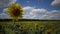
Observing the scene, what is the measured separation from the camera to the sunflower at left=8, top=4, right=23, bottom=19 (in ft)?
5.74

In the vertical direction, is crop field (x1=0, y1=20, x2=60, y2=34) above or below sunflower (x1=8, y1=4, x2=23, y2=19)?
below

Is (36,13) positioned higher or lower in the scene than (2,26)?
higher

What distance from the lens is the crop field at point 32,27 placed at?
68.6 inches

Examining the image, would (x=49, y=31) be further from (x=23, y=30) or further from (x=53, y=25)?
(x=23, y=30)

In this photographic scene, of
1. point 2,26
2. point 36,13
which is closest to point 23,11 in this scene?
point 36,13

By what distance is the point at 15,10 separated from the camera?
175cm

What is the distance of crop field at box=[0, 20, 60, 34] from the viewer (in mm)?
1742

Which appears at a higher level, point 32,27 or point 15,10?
point 15,10

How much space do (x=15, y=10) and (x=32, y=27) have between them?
255 millimetres

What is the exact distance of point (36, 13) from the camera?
1748mm

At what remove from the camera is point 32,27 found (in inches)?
68.7

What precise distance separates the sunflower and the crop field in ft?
0.24

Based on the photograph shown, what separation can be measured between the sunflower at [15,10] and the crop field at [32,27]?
0.07 m

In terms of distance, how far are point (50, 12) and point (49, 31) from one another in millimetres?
201
